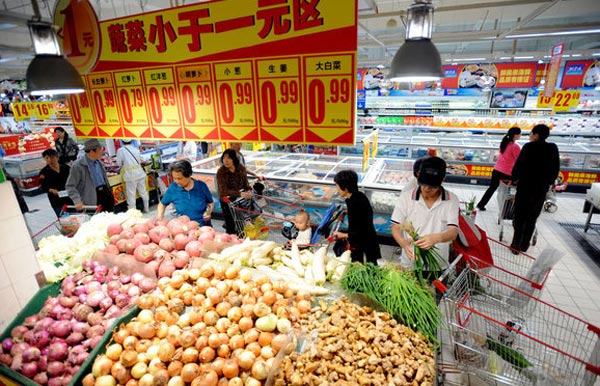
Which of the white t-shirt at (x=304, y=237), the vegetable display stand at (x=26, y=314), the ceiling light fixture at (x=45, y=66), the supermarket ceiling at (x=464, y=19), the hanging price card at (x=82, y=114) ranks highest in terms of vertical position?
the supermarket ceiling at (x=464, y=19)

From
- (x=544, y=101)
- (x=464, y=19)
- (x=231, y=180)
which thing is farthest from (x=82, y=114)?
(x=544, y=101)

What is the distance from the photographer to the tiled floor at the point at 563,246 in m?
4.49

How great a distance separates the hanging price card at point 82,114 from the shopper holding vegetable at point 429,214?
4.04m

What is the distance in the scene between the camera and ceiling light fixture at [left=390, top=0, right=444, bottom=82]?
2686 millimetres

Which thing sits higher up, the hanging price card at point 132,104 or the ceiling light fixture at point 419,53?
the ceiling light fixture at point 419,53

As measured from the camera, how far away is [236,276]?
8.31ft

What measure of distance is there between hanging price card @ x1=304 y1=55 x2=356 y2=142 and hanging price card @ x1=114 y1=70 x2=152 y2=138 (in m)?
2.05

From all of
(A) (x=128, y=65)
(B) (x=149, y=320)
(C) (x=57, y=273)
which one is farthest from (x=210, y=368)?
(A) (x=128, y=65)

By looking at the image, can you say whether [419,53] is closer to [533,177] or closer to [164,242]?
[164,242]

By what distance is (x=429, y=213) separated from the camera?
10.6 feet

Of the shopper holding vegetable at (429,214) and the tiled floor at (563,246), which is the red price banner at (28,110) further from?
the shopper holding vegetable at (429,214)

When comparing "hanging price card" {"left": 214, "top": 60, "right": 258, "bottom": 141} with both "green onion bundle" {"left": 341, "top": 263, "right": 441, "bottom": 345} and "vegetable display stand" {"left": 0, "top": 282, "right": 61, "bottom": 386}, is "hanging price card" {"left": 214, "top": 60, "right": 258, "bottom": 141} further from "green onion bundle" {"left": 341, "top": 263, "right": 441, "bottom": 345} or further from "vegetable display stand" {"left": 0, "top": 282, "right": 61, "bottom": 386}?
"vegetable display stand" {"left": 0, "top": 282, "right": 61, "bottom": 386}

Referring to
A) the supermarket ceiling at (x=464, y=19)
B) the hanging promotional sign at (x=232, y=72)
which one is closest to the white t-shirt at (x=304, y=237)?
the hanging promotional sign at (x=232, y=72)

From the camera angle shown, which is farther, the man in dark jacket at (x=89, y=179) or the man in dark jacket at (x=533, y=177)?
the man in dark jacket at (x=89, y=179)
